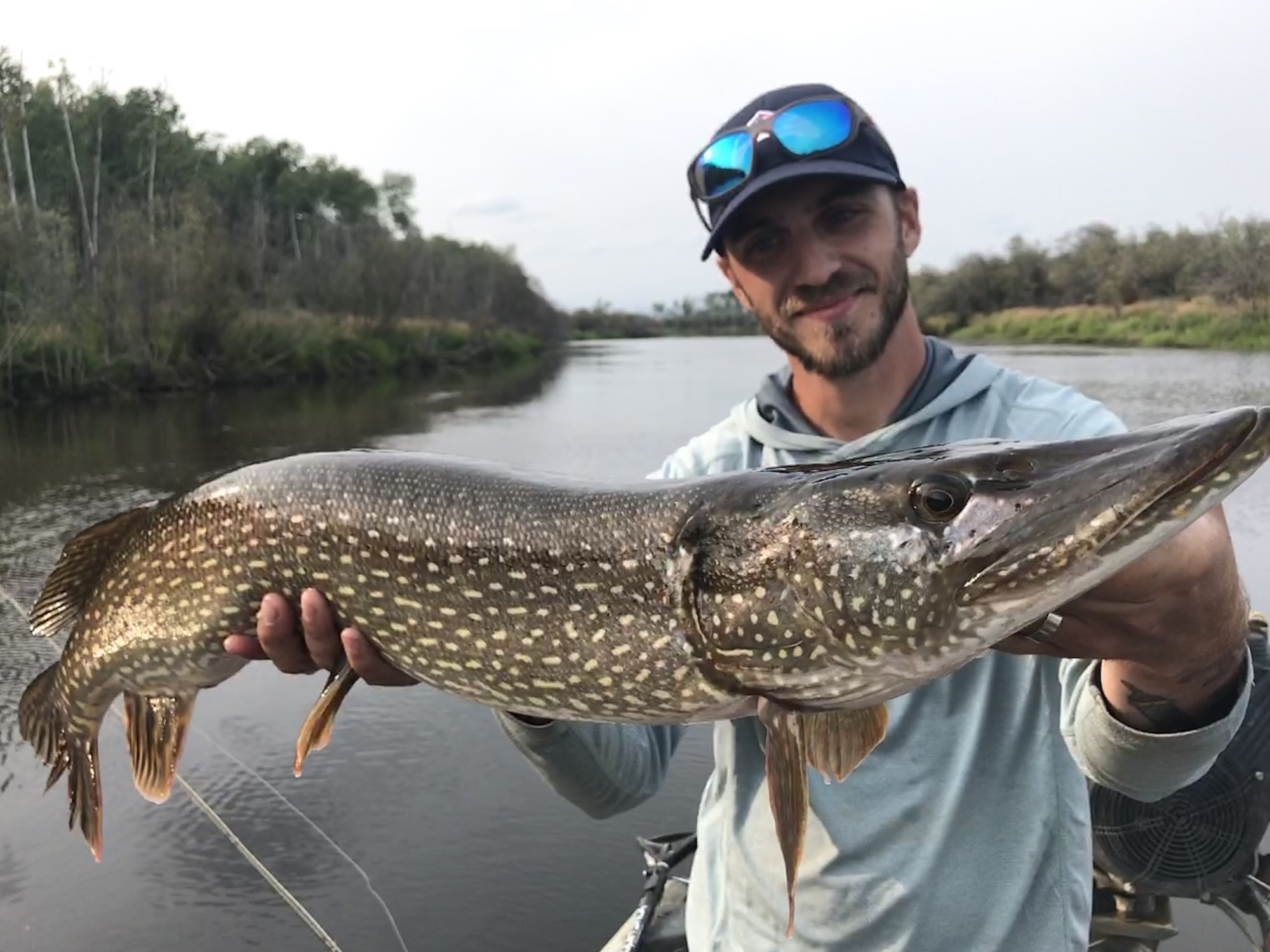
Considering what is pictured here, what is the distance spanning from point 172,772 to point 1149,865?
2.35m

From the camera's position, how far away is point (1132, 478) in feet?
3.66

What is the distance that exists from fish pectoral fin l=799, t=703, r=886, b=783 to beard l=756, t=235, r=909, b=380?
0.82m

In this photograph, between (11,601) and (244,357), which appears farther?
(244,357)

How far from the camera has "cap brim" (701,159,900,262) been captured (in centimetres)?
196

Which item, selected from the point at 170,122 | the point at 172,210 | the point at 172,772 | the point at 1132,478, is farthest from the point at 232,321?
the point at 1132,478

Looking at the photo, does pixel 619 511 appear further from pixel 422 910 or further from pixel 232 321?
pixel 232 321

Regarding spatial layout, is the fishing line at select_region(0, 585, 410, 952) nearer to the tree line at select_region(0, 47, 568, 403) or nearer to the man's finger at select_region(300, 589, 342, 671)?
the man's finger at select_region(300, 589, 342, 671)

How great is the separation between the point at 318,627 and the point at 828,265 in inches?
51.5

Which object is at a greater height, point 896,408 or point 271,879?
point 896,408

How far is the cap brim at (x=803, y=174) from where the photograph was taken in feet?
6.43

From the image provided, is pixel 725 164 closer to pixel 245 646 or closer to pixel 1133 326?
pixel 245 646

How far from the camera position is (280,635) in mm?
1908

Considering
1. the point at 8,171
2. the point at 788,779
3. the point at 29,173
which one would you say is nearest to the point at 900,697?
the point at 788,779

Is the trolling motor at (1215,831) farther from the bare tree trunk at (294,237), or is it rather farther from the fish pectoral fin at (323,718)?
the bare tree trunk at (294,237)
